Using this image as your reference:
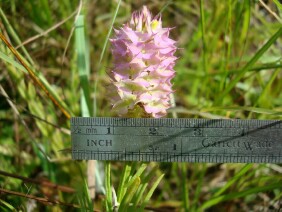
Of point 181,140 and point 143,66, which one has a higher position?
point 143,66

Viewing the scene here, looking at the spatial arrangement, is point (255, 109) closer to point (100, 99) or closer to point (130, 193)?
point (130, 193)

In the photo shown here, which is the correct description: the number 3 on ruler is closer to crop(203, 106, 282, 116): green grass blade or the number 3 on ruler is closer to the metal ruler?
the metal ruler

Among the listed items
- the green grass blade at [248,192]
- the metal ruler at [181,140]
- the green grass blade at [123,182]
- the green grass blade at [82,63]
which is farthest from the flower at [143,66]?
the green grass blade at [248,192]

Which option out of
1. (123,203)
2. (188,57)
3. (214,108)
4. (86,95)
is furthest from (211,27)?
(123,203)

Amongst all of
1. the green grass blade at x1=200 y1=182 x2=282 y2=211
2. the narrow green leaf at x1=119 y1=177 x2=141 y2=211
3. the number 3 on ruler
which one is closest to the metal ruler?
the number 3 on ruler

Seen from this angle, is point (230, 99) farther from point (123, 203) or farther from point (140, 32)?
point (123, 203)

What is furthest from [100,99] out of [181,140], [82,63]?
[181,140]
